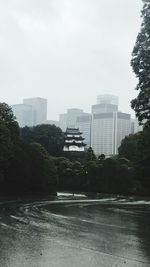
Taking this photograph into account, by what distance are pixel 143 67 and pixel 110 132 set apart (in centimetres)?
12069

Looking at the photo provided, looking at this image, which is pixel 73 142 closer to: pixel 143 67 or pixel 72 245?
pixel 143 67

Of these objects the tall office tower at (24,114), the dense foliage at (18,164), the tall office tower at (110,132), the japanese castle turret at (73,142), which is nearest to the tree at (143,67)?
the dense foliage at (18,164)

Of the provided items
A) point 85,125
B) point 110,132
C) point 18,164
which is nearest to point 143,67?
point 18,164

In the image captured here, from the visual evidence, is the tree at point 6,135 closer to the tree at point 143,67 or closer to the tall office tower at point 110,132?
the tree at point 143,67

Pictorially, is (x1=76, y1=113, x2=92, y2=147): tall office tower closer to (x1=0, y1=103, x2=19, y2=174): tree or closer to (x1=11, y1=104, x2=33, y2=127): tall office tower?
(x1=11, y1=104, x2=33, y2=127): tall office tower

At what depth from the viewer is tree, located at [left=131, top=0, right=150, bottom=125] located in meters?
24.4


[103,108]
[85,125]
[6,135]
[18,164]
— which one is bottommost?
[18,164]

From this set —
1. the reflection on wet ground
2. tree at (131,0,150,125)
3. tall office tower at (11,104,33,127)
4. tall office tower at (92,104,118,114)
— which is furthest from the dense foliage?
tall office tower at (11,104,33,127)

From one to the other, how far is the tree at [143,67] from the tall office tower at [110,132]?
11704 centimetres

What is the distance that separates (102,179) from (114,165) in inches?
113

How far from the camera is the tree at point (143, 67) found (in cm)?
2439

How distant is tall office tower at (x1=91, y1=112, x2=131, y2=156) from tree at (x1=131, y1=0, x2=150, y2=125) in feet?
384

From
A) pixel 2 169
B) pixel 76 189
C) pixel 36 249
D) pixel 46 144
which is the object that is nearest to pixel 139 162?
pixel 2 169

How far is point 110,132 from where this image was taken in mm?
145375
